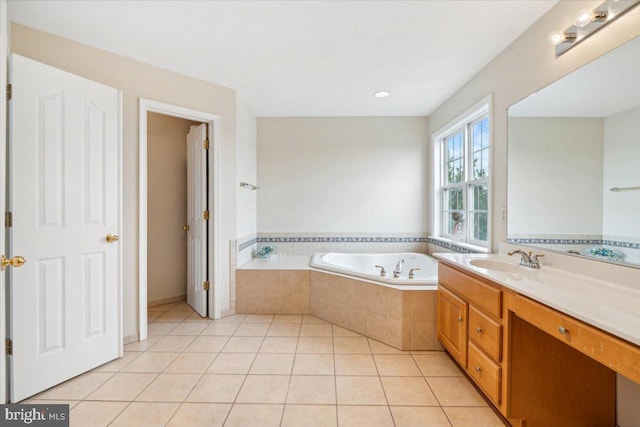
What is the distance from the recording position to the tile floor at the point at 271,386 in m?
1.55

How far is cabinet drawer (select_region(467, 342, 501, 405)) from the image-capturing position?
4.82 ft

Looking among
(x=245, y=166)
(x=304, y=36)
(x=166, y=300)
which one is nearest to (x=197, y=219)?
(x=245, y=166)

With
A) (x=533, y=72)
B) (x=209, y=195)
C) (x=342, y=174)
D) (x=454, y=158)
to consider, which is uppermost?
(x=533, y=72)

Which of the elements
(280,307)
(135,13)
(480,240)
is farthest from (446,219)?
(135,13)

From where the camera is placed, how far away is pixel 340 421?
1.52m

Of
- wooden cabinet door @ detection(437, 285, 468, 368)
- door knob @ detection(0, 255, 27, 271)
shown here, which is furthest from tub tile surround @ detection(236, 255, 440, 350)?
door knob @ detection(0, 255, 27, 271)

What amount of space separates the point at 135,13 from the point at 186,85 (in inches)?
33.5

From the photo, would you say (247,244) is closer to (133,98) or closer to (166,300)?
(166,300)

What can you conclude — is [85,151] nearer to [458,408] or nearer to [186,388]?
[186,388]

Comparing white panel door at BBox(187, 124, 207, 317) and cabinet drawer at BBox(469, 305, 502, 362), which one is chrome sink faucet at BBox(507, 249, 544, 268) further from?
white panel door at BBox(187, 124, 207, 317)

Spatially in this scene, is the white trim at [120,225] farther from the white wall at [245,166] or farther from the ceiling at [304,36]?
the white wall at [245,166]

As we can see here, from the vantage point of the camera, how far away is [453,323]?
195 cm

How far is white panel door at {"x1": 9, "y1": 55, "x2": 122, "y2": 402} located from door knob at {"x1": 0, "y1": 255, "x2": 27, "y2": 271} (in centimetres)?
7

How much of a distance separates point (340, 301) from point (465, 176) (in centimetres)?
181
